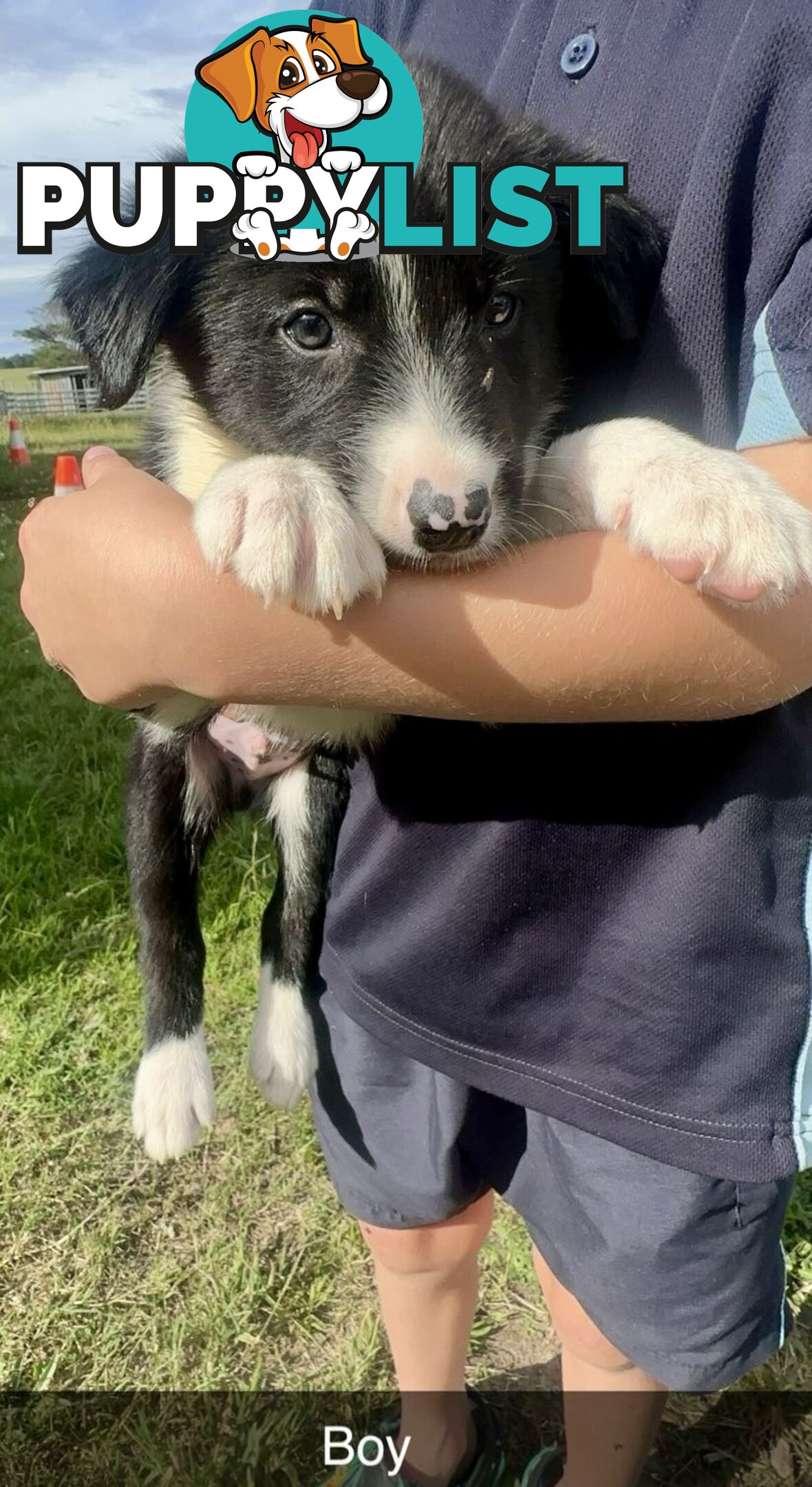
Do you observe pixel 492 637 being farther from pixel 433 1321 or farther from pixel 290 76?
pixel 433 1321

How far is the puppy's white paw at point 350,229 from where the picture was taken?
1.33 meters

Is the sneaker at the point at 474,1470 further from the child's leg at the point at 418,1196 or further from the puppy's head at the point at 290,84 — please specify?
the puppy's head at the point at 290,84

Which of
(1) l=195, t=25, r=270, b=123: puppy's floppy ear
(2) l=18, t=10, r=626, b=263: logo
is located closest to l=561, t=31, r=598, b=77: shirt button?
(2) l=18, t=10, r=626, b=263: logo

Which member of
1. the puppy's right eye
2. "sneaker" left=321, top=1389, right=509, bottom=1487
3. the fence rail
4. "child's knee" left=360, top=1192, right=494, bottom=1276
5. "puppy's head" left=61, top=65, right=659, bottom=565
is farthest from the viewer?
"sneaker" left=321, top=1389, right=509, bottom=1487

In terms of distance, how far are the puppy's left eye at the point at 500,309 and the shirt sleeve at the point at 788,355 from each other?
16.6 inches

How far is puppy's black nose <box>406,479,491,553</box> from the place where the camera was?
1.20 meters

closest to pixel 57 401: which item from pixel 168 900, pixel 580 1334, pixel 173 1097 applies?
pixel 168 900

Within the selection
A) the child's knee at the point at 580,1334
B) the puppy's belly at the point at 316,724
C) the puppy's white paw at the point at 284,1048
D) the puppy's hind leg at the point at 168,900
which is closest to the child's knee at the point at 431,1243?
the child's knee at the point at 580,1334

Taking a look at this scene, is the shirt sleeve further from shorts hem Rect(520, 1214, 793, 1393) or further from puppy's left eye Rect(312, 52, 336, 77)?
shorts hem Rect(520, 1214, 793, 1393)

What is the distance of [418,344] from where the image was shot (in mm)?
1414

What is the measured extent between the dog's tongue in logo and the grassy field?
863 mm

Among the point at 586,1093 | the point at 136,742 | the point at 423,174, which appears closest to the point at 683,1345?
the point at 586,1093

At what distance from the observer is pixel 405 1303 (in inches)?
76.9

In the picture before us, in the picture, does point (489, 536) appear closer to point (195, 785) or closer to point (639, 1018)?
point (639, 1018)
